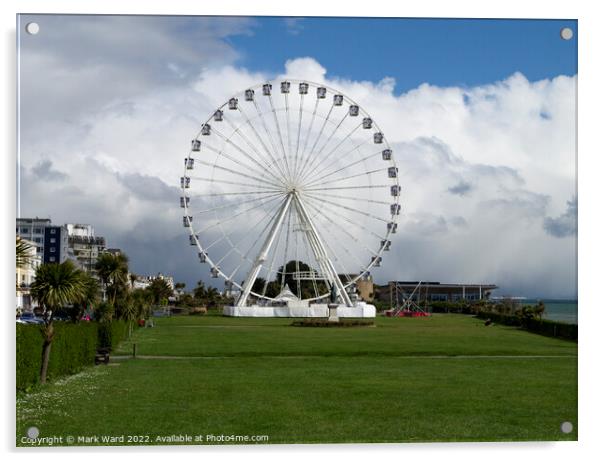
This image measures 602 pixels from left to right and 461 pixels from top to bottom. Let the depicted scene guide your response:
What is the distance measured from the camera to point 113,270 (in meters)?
42.8

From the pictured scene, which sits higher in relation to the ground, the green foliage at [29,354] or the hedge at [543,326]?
the green foliage at [29,354]

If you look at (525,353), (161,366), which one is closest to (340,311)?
(525,353)

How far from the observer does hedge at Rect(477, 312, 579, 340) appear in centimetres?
3853

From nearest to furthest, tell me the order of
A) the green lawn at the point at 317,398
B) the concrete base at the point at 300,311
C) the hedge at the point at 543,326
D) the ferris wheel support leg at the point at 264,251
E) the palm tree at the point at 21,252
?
the green lawn at the point at 317,398 < the palm tree at the point at 21,252 < the hedge at the point at 543,326 < the ferris wheel support leg at the point at 264,251 < the concrete base at the point at 300,311

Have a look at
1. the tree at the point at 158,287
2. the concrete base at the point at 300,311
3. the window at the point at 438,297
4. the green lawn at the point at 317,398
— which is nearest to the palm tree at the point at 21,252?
the green lawn at the point at 317,398

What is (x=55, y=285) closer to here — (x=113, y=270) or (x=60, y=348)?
(x=60, y=348)

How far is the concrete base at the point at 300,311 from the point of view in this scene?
244 feet

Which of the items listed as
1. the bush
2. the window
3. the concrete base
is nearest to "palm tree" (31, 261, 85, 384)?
the bush

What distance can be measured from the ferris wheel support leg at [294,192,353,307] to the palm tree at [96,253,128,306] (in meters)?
17.6

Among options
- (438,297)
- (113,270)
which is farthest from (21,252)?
(438,297)

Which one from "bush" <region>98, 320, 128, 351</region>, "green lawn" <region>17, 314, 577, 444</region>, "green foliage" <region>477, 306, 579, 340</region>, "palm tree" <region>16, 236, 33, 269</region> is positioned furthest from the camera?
"green foliage" <region>477, 306, 579, 340</region>

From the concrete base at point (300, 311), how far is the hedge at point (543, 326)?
1155 centimetres

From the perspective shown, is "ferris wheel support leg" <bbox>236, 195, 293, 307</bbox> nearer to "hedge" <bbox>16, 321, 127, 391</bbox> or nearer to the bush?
the bush

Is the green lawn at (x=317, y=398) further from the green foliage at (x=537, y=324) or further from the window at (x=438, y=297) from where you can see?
the window at (x=438, y=297)
